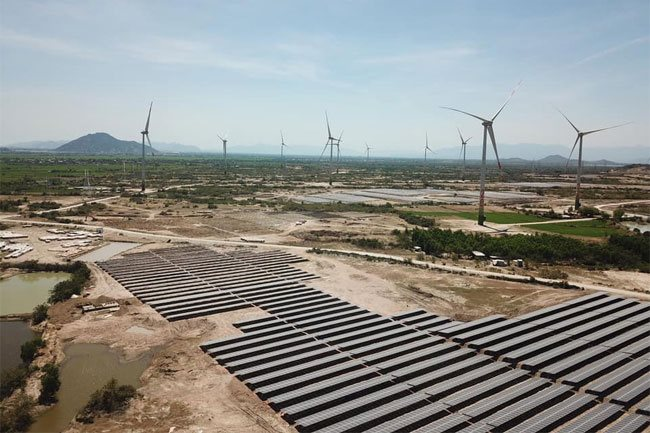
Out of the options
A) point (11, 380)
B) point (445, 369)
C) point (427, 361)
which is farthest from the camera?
point (427, 361)

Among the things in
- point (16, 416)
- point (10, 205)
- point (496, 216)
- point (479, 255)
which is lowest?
point (16, 416)

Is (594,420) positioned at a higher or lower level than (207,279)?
lower

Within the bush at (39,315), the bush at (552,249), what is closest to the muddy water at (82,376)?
the bush at (39,315)

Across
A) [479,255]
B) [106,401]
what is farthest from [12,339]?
[479,255]

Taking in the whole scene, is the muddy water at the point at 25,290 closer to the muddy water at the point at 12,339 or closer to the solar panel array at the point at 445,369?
the muddy water at the point at 12,339

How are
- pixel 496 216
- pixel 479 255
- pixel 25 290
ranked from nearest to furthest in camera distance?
1. pixel 25 290
2. pixel 479 255
3. pixel 496 216

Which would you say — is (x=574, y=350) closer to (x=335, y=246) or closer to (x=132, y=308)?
(x=132, y=308)

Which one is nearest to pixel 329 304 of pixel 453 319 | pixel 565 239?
pixel 453 319

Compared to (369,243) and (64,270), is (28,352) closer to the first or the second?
(64,270)
